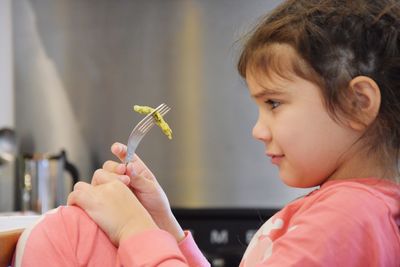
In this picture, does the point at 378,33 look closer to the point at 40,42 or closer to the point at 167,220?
the point at 167,220

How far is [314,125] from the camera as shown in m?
0.76

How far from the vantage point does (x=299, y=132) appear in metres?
0.76

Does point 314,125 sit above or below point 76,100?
above

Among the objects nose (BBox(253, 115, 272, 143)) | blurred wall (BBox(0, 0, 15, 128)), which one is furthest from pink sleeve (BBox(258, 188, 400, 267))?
blurred wall (BBox(0, 0, 15, 128))

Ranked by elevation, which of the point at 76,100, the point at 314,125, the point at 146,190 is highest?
the point at 314,125

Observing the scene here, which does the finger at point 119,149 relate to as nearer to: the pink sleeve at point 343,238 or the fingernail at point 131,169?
the fingernail at point 131,169

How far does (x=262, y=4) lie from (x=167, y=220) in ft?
5.27

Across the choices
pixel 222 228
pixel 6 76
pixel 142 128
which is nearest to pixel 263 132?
pixel 142 128

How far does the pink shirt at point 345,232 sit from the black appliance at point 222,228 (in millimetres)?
1513

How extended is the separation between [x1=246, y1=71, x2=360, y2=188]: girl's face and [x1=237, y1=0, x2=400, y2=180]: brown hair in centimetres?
1

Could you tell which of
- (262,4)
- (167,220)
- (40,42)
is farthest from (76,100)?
(167,220)

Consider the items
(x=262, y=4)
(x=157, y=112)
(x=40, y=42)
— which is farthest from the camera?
(x=40, y=42)

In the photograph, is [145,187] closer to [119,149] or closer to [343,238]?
[119,149]

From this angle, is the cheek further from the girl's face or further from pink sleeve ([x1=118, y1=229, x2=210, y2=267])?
pink sleeve ([x1=118, y1=229, x2=210, y2=267])
